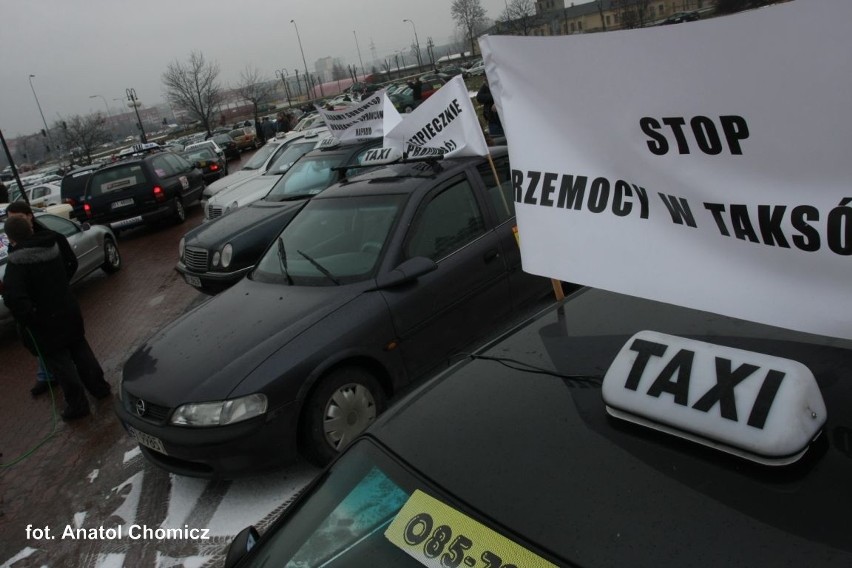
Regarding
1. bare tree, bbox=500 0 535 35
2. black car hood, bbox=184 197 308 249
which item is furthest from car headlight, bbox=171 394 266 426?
bare tree, bbox=500 0 535 35

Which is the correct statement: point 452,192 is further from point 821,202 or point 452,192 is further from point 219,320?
point 821,202

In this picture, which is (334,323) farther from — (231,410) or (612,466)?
(612,466)

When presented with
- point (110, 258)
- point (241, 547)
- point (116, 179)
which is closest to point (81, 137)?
point (116, 179)

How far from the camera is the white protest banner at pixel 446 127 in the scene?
4.95 meters

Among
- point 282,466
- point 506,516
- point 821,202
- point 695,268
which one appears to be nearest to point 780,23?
point 821,202

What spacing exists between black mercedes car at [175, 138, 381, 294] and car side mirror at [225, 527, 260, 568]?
186 inches

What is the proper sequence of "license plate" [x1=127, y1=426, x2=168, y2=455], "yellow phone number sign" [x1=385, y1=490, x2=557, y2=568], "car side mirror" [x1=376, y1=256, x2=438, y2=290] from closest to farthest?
1. "yellow phone number sign" [x1=385, y1=490, x2=557, y2=568]
2. "license plate" [x1=127, y1=426, x2=168, y2=455]
3. "car side mirror" [x1=376, y1=256, x2=438, y2=290]

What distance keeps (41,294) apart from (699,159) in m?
5.45

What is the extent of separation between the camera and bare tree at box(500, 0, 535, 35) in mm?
50375

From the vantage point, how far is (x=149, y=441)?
3896mm

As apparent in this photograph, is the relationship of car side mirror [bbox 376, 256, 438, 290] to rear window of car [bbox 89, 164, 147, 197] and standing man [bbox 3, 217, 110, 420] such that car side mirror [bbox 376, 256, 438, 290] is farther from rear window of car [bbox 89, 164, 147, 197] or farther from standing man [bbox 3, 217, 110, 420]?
rear window of car [bbox 89, 164, 147, 197]

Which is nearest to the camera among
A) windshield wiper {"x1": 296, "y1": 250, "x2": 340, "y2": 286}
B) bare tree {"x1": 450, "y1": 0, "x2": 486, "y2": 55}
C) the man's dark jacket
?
windshield wiper {"x1": 296, "y1": 250, "x2": 340, "y2": 286}

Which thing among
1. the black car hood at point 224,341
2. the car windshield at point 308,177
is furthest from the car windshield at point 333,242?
the car windshield at point 308,177

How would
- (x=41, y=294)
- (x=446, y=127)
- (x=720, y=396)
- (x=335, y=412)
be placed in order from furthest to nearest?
(x=41, y=294) → (x=446, y=127) → (x=335, y=412) → (x=720, y=396)
